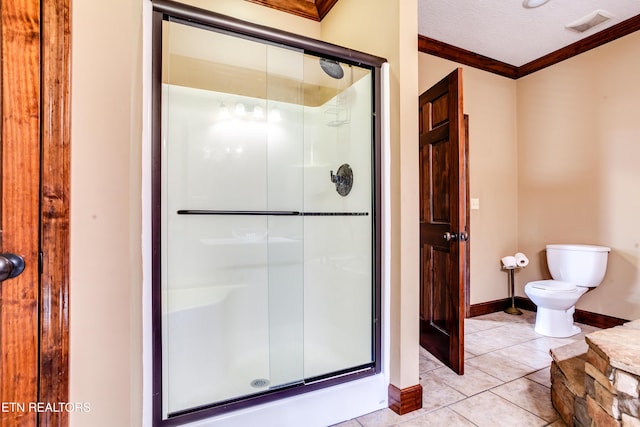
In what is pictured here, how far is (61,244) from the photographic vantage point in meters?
0.67

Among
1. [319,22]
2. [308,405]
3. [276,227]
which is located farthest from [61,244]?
[319,22]

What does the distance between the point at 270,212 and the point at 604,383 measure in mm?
1822

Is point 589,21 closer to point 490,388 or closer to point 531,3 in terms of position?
point 531,3

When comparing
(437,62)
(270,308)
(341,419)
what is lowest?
(341,419)

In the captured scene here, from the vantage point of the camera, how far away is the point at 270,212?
212 cm

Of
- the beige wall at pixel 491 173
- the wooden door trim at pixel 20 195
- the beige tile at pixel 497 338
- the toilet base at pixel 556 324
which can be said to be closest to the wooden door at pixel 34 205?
the wooden door trim at pixel 20 195

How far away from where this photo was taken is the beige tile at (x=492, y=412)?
5.19 feet

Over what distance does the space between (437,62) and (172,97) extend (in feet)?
8.18

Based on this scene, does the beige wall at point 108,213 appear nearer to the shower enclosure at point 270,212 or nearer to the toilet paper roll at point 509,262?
the shower enclosure at point 270,212

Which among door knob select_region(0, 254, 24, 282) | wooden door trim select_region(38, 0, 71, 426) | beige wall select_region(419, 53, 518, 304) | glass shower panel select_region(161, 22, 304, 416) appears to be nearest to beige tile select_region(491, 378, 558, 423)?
glass shower panel select_region(161, 22, 304, 416)

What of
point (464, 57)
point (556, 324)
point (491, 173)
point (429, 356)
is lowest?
point (429, 356)

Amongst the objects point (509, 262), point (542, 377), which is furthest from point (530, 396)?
point (509, 262)

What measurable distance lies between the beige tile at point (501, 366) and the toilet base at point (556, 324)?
0.75 m

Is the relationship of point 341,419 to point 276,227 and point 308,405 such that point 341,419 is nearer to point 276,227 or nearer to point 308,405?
point 308,405
